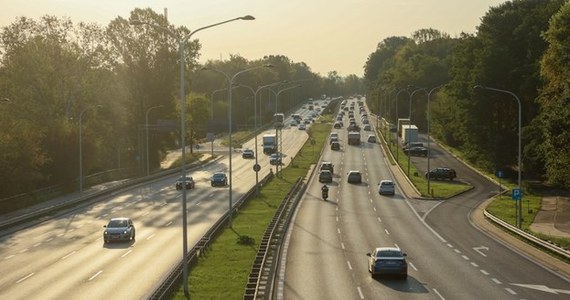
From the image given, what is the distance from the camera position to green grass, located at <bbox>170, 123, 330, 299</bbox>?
102ft

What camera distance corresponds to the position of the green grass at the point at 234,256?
1222 inches

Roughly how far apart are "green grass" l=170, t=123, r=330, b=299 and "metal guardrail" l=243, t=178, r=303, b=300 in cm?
51

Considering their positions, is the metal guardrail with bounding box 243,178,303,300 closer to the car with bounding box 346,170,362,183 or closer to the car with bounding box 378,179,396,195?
the car with bounding box 378,179,396,195

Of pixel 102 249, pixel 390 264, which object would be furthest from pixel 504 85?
pixel 390 264

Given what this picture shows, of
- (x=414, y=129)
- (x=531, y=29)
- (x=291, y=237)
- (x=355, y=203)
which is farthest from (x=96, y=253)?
(x=414, y=129)

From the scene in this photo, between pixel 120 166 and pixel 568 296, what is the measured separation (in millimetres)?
91201

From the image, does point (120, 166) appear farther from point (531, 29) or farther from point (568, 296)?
point (568, 296)

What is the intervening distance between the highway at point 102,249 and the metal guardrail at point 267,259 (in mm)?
4304

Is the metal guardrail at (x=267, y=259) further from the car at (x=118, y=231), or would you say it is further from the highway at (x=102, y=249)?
the car at (x=118, y=231)

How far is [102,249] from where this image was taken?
45969 mm

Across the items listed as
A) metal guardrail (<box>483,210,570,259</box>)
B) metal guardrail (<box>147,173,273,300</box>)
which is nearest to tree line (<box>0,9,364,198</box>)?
metal guardrail (<box>147,173,273,300</box>)

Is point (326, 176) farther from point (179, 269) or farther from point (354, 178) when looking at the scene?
point (179, 269)

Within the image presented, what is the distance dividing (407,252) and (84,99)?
63349 millimetres

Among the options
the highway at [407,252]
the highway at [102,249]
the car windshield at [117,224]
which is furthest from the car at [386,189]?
the car windshield at [117,224]
